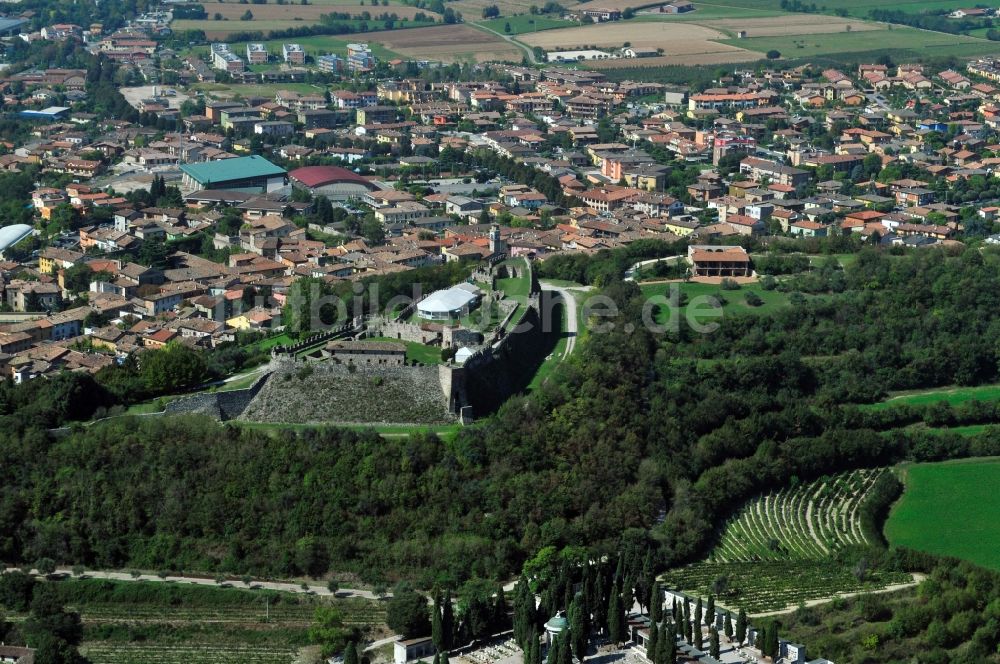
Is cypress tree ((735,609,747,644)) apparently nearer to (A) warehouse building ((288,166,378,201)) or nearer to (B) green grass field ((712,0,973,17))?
(A) warehouse building ((288,166,378,201))

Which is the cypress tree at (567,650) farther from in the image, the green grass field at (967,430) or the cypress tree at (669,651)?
the green grass field at (967,430)


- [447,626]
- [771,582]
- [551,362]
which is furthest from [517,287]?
[447,626]

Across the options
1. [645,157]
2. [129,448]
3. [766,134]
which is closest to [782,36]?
[766,134]

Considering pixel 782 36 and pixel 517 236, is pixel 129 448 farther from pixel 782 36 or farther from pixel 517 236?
pixel 782 36

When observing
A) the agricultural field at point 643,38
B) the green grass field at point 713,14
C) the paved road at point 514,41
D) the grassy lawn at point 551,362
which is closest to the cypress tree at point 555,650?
the grassy lawn at point 551,362

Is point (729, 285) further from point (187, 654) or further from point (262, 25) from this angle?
point (262, 25)
